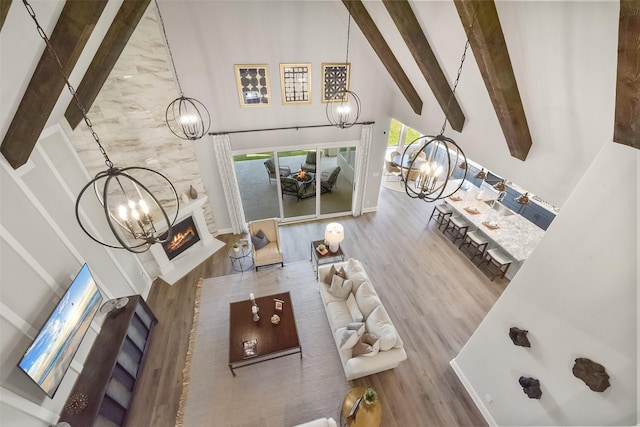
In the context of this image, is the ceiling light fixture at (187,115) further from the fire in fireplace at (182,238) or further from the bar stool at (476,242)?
the bar stool at (476,242)

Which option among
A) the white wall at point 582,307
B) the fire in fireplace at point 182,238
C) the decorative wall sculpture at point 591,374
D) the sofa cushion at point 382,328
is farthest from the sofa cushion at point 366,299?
the fire in fireplace at point 182,238

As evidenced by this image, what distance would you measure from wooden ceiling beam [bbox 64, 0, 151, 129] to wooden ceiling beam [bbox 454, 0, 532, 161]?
154 inches

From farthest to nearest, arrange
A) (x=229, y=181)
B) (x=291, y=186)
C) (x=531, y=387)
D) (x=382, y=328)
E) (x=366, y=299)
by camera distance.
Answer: (x=291, y=186), (x=229, y=181), (x=366, y=299), (x=382, y=328), (x=531, y=387)

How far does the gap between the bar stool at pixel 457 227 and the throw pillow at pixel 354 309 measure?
12.1 ft

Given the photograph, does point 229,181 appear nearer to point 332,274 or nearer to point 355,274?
point 332,274

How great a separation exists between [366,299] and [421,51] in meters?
3.75

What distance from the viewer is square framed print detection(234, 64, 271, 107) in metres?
5.25

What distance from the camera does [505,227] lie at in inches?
244

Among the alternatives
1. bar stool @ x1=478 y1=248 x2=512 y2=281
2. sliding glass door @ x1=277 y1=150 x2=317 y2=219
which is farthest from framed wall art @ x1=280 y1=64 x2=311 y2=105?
bar stool @ x1=478 y1=248 x2=512 y2=281

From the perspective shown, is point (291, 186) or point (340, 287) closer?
point (340, 287)

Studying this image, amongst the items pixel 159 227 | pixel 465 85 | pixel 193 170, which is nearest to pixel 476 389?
pixel 465 85

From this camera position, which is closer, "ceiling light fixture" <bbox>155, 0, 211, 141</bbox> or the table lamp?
"ceiling light fixture" <bbox>155, 0, 211, 141</bbox>

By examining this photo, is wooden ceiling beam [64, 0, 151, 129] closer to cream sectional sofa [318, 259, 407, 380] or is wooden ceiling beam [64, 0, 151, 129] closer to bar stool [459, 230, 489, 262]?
cream sectional sofa [318, 259, 407, 380]

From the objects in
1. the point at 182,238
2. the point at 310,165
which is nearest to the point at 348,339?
the point at 182,238
